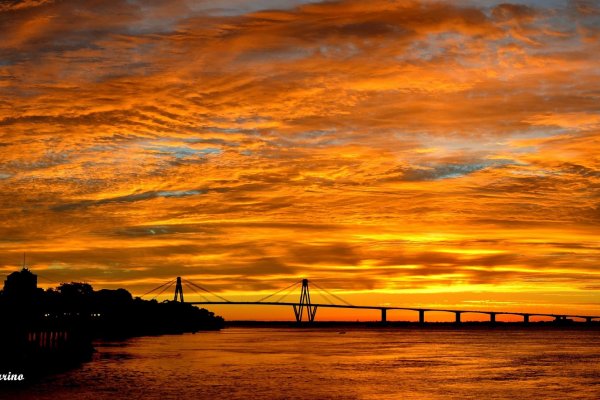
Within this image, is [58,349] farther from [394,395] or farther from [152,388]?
[394,395]

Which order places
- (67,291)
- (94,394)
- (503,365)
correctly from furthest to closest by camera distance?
(67,291) < (503,365) < (94,394)

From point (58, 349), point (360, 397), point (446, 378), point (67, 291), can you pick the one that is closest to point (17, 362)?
point (58, 349)

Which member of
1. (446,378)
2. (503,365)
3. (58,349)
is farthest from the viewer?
(503,365)

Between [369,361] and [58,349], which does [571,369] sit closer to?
[369,361]

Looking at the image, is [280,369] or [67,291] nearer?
[280,369]

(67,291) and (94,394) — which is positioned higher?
(67,291)

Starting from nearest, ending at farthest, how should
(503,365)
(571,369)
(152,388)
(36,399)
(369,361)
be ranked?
(36,399) → (152,388) → (571,369) → (503,365) → (369,361)

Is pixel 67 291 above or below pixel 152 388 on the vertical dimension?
above

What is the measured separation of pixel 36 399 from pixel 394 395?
2156 centimetres

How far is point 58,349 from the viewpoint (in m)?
66.1

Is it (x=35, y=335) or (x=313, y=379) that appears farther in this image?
(x=35, y=335)

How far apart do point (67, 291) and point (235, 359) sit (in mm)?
109844

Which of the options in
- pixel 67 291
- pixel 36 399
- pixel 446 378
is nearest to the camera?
pixel 36 399

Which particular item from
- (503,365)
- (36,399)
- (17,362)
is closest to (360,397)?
(36,399)
